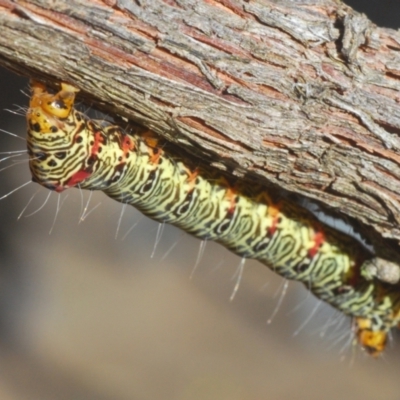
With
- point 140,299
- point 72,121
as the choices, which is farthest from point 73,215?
point 72,121

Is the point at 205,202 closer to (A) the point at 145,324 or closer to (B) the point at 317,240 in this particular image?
(B) the point at 317,240

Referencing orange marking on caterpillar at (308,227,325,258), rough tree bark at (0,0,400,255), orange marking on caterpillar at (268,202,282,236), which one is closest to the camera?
rough tree bark at (0,0,400,255)

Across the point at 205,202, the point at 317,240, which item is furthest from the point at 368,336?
the point at 205,202

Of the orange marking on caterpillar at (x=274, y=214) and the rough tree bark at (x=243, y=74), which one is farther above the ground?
the rough tree bark at (x=243, y=74)

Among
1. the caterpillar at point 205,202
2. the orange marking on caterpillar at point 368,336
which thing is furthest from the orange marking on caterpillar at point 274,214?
the orange marking on caterpillar at point 368,336

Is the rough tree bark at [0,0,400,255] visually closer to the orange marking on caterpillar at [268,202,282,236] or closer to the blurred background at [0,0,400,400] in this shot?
the orange marking on caterpillar at [268,202,282,236]

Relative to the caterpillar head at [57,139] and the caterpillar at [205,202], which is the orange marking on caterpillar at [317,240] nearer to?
the caterpillar at [205,202]

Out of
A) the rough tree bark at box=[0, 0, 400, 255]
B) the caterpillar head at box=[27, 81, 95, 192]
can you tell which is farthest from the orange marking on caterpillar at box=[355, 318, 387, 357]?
the caterpillar head at box=[27, 81, 95, 192]
